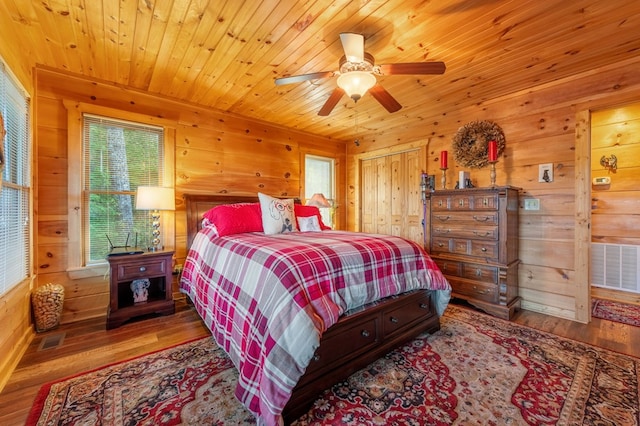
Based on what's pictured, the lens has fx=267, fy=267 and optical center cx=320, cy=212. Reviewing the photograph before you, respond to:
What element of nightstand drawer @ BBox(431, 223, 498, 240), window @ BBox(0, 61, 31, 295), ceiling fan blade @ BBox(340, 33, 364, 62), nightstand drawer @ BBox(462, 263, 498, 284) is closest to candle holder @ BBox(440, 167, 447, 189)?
nightstand drawer @ BBox(431, 223, 498, 240)

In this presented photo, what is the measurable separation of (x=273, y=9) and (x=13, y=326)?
117 inches

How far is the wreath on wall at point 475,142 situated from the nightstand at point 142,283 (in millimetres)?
3651

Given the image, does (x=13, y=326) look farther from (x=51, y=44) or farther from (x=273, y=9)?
(x=273, y=9)

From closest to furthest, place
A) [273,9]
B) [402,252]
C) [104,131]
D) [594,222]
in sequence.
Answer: [273,9] < [402,252] < [104,131] < [594,222]

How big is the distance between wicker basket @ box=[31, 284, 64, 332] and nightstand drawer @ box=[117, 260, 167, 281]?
1.70 ft

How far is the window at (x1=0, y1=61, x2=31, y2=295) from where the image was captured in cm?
185

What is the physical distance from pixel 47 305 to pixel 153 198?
1.27 metres

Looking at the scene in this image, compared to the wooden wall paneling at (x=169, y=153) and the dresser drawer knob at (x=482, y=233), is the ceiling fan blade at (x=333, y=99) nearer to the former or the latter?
the wooden wall paneling at (x=169, y=153)

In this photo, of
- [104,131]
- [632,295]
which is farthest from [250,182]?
[632,295]

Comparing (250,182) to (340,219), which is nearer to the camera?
(250,182)

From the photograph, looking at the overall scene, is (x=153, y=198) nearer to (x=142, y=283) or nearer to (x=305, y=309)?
(x=142, y=283)

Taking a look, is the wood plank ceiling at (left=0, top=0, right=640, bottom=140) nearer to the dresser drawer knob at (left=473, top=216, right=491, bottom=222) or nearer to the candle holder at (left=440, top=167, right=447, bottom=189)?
the candle holder at (left=440, top=167, right=447, bottom=189)

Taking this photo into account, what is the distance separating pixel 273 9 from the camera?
1824mm

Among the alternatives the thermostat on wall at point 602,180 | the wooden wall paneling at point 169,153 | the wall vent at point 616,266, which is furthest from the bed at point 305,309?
the thermostat on wall at point 602,180
